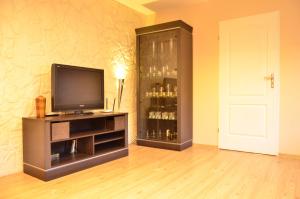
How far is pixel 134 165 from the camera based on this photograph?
2967mm

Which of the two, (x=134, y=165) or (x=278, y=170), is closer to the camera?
(x=278, y=170)

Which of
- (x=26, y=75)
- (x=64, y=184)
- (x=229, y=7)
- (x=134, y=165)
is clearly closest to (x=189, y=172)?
(x=134, y=165)

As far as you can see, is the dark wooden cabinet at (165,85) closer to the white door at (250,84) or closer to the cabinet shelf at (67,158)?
the white door at (250,84)

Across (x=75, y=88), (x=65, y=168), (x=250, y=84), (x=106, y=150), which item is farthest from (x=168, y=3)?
(x=65, y=168)

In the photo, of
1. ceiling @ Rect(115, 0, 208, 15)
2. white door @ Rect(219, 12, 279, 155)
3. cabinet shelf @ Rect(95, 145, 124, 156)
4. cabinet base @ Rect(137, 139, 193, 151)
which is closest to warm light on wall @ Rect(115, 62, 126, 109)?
cabinet base @ Rect(137, 139, 193, 151)

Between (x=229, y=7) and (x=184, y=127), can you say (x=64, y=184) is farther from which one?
(x=229, y=7)

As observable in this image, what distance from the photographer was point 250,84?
357 cm

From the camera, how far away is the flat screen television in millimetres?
2736

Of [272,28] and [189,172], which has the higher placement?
[272,28]

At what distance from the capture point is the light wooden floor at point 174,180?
2107 mm

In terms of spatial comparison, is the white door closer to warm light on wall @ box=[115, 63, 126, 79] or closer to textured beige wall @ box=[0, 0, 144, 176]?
warm light on wall @ box=[115, 63, 126, 79]

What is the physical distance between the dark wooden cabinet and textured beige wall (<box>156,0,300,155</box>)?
0.62 feet

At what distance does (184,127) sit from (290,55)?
1.88 m

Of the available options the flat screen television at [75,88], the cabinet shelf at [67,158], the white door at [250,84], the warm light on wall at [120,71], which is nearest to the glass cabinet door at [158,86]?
the warm light on wall at [120,71]
